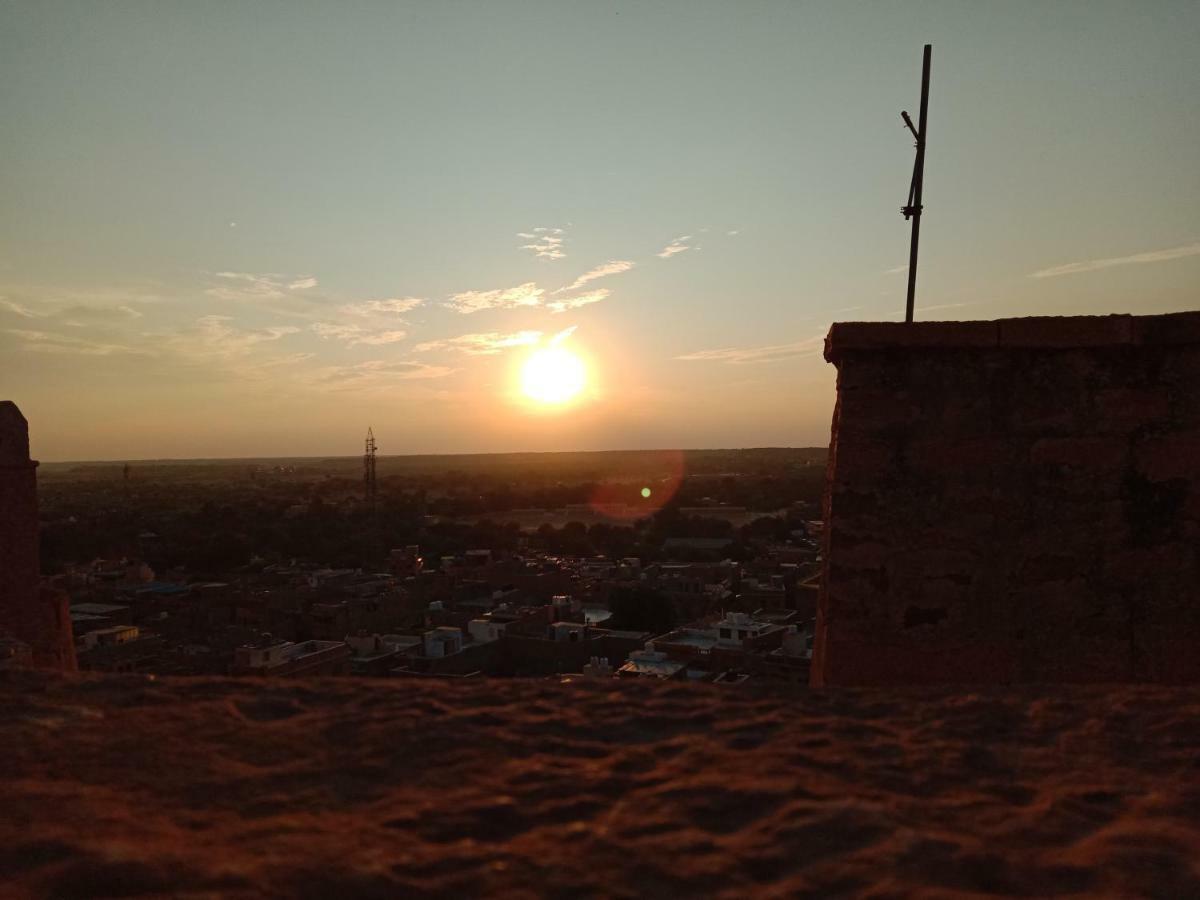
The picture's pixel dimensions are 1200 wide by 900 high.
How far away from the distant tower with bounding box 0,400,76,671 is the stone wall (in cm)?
789

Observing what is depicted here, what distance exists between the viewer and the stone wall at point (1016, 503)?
11.3 ft

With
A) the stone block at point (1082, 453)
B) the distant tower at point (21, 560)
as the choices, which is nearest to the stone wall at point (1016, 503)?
the stone block at point (1082, 453)

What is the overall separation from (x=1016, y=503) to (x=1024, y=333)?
71 cm

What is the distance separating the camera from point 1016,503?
354cm

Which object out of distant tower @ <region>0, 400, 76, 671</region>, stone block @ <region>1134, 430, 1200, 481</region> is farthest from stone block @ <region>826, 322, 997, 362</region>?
distant tower @ <region>0, 400, 76, 671</region>

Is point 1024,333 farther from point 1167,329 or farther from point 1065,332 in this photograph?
point 1167,329

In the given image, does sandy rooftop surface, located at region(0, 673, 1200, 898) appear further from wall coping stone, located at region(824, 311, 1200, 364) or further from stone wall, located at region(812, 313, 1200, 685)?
wall coping stone, located at region(824, 311, 1200, 364)

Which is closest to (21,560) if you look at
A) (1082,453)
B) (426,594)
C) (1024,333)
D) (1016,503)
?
(1016,503)

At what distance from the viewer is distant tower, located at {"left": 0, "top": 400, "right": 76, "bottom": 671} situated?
8.05m

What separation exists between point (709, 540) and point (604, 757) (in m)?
39.3

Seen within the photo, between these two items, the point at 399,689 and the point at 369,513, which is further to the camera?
the point at 369,513

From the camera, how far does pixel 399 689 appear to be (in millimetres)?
2482

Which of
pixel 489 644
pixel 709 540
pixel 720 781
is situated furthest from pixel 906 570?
pixel 709 540

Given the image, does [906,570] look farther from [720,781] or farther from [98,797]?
[98,797]
